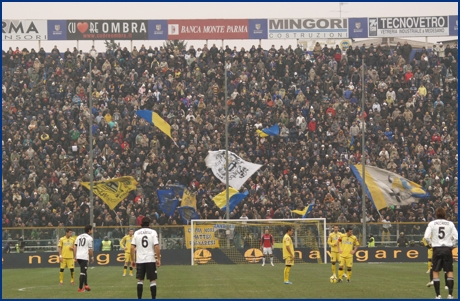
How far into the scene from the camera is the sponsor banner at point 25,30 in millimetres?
69500

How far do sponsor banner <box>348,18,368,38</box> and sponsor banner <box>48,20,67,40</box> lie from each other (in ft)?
69.0

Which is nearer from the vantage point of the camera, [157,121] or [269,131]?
[157,121]

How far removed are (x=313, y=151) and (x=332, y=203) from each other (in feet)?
15.1

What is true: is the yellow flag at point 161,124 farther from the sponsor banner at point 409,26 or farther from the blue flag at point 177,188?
the sponsor banner at point 409,26

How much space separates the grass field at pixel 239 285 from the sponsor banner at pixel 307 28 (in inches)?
1314

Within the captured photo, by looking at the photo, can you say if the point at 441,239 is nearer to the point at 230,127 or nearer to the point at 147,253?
the point at 147,253

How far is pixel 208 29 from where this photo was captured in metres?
71.5

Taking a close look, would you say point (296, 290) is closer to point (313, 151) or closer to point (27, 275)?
point (27, 275)

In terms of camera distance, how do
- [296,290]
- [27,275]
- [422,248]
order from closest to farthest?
[296,290] → [27,275] → [422,248]

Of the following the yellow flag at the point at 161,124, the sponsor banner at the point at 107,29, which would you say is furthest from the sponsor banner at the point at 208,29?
the yellow flag at the point at 161,124

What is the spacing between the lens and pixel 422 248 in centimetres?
4934

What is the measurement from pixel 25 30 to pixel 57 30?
2.37 meters

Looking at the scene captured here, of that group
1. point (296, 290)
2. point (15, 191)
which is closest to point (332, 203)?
point (15, 191)

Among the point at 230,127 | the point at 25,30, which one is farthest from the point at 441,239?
the point at 25,30
